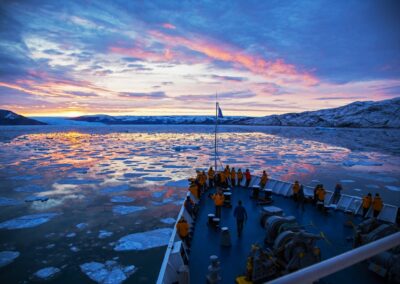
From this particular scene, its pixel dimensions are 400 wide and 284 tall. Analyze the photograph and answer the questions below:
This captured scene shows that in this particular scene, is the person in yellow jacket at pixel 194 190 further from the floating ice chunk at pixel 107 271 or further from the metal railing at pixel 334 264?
the metal railing at pixel 334 264

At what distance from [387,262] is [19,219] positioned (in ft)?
49.8

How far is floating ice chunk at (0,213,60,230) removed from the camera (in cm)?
1260

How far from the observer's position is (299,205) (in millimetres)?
11555

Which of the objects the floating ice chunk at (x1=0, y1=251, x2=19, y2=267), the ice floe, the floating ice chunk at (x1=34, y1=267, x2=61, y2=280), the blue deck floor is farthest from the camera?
the ice floe

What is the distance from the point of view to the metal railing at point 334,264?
108cm

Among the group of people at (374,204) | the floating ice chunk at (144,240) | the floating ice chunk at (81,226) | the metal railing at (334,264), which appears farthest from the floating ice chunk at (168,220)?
the metal railing at (334,264)

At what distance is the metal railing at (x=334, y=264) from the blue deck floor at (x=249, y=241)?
18.6 ft

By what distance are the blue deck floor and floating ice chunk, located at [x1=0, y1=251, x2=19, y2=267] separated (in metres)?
6.77

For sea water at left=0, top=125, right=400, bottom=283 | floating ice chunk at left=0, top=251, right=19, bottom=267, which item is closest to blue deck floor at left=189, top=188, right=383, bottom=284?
sea water at left=0, top=125, right=400, bottom=283

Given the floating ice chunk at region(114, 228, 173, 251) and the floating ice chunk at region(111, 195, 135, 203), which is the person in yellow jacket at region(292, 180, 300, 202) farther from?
the floating ice chunk at region(111, 195, 135, 203)

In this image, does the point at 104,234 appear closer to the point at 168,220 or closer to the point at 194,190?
the point at 168,220

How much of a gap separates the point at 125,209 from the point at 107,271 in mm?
6096

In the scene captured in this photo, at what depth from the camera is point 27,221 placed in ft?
43.5

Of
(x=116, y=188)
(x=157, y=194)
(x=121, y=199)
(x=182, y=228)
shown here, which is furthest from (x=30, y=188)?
(x=182, y=228)
